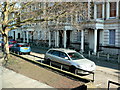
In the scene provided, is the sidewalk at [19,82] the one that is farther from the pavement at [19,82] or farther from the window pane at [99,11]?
the window pane at [99,11]

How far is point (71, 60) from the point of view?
948cm

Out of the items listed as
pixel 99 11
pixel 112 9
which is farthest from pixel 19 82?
pixel 99 11

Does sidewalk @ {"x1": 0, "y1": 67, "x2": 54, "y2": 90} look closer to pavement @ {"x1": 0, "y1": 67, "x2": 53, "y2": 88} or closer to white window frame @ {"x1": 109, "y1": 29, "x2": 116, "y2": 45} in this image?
pavement @ {"x1": 0, "y1": 67, "x2": 53, "y2": 88}

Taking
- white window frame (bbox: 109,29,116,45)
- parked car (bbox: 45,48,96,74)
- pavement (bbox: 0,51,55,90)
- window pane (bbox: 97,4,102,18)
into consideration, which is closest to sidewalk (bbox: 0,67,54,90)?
pavement (bbox: 0,51,55,90)

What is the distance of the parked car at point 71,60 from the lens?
9008mm

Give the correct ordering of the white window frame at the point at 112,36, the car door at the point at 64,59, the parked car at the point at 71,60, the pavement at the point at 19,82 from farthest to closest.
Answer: the white window frame at the point at 112,36 → the car door at the point at 64,59 → the parked car at the point at 71,60 → the pavement at the point at 19,82

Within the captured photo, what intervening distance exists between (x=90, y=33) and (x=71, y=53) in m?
12.4

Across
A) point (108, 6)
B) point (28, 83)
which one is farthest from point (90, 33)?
point (28, 83)

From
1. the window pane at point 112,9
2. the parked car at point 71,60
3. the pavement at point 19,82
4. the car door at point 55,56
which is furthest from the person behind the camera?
the window pane at point 112,9

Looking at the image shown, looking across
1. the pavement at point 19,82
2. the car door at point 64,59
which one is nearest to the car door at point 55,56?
the car door at point 64,59

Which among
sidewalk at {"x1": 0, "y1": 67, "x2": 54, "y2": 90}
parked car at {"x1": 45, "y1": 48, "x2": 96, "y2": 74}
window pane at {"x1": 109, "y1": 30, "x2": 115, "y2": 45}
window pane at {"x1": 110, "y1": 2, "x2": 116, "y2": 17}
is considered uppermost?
window pane at {"x1": 110, "y1": 2, "x2": 116, "y2": 17}

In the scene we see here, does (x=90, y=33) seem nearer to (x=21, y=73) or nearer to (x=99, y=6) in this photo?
(x=99, y=6)

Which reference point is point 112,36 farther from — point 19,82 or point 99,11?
point 19,82

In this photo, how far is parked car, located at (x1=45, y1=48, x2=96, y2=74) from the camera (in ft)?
29.6
